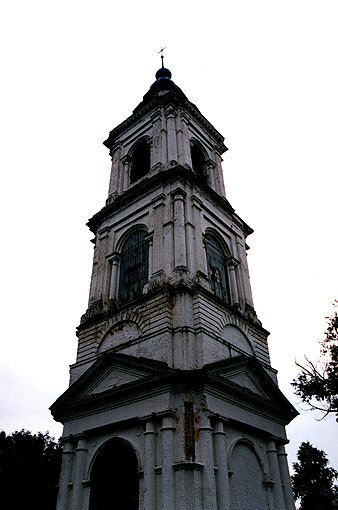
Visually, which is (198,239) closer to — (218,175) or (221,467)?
(218,175)

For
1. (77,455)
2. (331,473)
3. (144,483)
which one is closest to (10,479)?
(77,455)

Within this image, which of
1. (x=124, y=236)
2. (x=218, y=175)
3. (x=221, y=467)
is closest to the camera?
(x=221, y=467)

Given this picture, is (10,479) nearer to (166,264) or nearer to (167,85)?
(166,264)

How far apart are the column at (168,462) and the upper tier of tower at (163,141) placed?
14250 millimetres

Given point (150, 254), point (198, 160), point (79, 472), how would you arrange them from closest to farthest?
point (79, 472) → point (150, 254) → point (198, 160)

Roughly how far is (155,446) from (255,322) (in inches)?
331

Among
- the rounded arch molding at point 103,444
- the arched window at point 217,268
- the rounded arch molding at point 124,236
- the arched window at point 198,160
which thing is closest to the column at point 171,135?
the arched window at point 198,160

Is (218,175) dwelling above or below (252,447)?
above

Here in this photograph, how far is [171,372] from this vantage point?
1434cm

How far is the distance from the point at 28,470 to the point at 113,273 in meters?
13.6

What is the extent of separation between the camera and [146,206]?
22203mm

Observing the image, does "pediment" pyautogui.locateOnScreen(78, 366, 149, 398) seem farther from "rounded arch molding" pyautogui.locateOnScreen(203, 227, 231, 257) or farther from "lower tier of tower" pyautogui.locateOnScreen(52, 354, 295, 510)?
"rounded arch molding" pyautogui.locateOnScreen(203, 227, 231, 257)

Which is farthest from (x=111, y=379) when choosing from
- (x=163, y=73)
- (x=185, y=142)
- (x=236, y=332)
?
(x=163, y=73)

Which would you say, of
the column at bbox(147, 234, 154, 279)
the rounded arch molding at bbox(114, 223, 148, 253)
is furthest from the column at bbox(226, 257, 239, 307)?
the rounded arch molding at bbox(114, 223, 148, 253)
